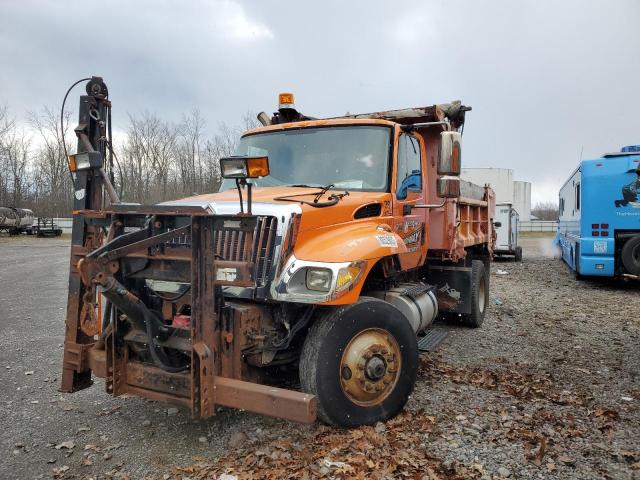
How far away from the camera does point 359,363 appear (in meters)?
4.21

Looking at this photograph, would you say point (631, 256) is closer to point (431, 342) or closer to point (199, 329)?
point (431, 342)

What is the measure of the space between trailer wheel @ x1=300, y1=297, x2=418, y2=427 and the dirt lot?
0.62 feet

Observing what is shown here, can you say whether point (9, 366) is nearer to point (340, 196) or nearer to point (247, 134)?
point (247, 134)

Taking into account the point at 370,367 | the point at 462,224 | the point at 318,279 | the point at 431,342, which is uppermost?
the point at 462,224

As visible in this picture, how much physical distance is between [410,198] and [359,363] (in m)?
2.33

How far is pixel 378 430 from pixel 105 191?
10.3 feet

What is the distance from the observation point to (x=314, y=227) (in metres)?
4.36

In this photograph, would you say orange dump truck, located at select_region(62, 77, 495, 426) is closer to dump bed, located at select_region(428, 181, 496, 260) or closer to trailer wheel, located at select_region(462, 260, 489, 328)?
dump bed, located at select_region(428, 181, 496, 260)

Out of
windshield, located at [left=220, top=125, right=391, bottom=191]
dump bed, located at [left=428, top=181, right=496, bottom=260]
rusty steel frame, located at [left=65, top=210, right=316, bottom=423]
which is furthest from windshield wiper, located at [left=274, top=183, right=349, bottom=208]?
dump bed, located at [left=428, top=181, right=496, bottom=260]

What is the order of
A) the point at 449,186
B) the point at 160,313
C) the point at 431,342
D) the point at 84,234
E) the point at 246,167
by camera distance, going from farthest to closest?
the point at 431,342
the point at 449,186
the point at 84,234
the point at 160,313
the point at 246,167

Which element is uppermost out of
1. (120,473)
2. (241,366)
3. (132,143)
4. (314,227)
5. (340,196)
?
(132,143)

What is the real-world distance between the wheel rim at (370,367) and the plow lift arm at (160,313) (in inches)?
26.5

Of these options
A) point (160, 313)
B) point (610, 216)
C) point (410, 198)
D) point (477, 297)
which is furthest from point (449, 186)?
point (610, 216)

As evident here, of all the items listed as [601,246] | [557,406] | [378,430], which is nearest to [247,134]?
[378,430]
